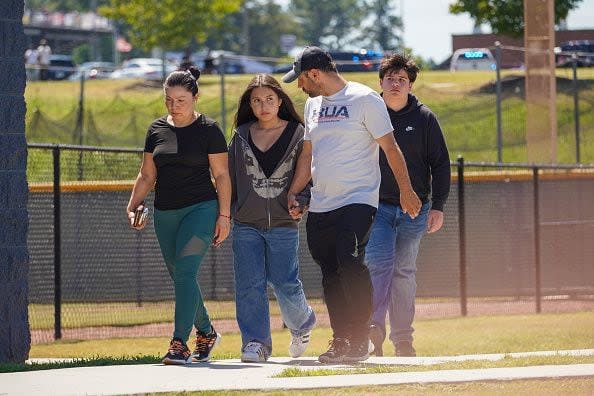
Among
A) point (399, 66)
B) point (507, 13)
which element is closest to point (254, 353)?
point (399, 66)

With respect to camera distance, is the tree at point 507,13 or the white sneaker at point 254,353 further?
the tree at point 507,13

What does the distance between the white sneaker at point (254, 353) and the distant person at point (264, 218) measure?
2 centimetres

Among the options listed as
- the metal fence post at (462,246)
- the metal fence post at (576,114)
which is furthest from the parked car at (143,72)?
the metal fence post at (462,246)

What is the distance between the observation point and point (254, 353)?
950 cm

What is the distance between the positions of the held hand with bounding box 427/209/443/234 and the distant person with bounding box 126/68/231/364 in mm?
1611

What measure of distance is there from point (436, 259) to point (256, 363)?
825cm

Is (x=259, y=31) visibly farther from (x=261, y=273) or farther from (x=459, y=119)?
(x=261, y=273)

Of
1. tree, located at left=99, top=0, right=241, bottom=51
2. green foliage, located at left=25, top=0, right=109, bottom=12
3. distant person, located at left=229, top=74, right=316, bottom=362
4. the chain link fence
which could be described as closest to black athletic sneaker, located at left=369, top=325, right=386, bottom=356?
distant person, located at left=229, top=74, right=316, bottom=362

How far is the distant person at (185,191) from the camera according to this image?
30.4 feet

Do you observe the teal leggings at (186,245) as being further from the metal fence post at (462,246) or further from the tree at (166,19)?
the tree at (166,19)

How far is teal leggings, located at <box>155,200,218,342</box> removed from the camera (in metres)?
9.26

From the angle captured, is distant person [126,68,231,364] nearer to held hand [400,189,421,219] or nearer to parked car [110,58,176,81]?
held hand [400,189,421,219]

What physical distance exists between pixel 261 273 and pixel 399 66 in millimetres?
1919

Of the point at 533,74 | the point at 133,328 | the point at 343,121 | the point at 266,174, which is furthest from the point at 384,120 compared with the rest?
the point at 533,74
